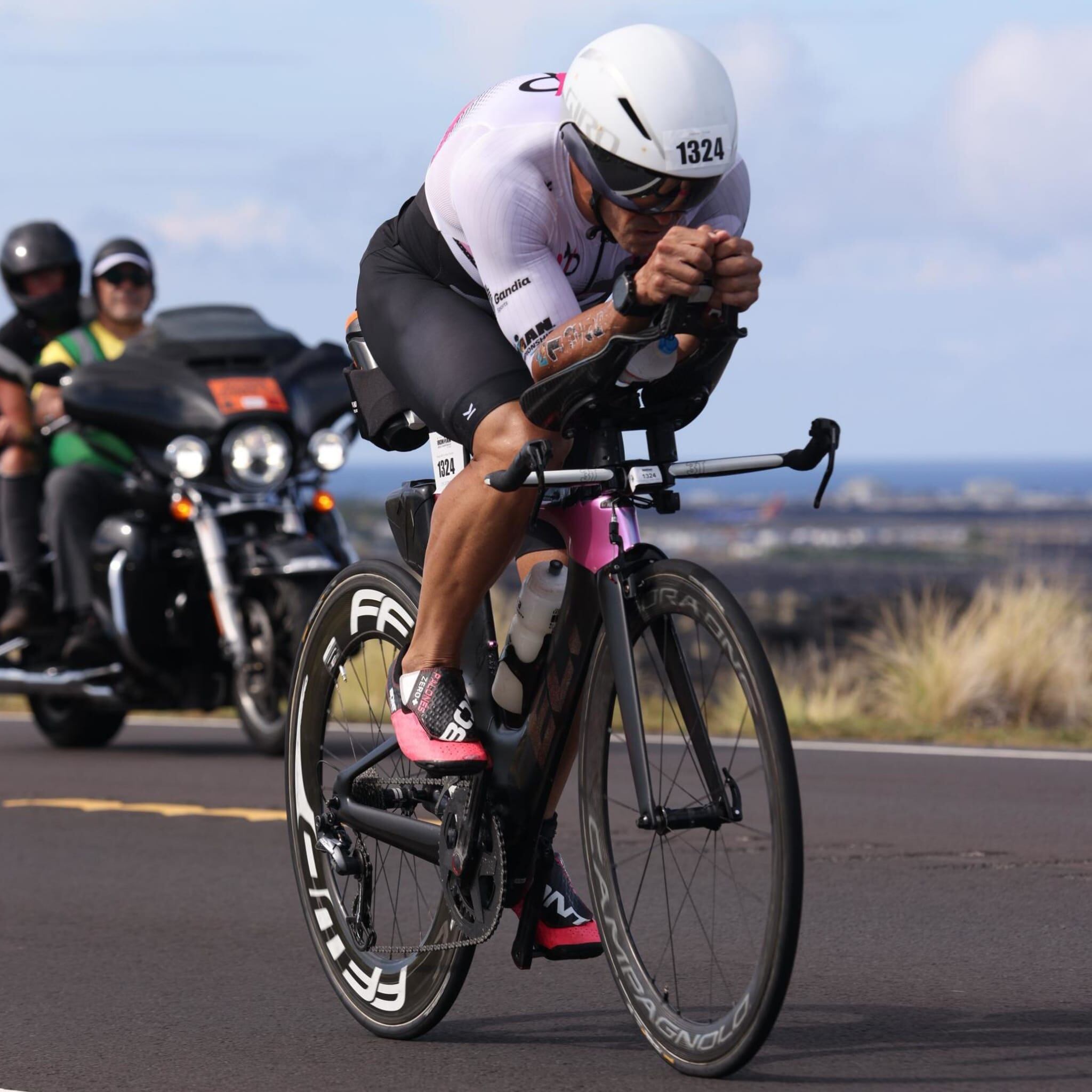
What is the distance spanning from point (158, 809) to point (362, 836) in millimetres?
4124

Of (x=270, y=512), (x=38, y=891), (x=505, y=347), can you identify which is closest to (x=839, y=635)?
(x=270, y=512)

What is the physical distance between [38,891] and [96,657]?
3925 millimetres

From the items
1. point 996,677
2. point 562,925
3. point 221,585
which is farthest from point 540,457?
point 996,677

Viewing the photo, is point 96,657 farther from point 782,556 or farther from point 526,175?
point 782,556

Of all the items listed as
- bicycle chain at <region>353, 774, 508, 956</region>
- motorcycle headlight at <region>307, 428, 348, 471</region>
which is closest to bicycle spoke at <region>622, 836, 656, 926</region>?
bicycle chain at <region>353, 774, 508, 956</region>

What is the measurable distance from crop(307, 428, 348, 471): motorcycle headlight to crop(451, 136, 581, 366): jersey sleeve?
6.62 meters

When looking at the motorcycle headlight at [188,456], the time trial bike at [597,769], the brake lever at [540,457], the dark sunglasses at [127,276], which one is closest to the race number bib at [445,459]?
the time trial bike at [597,769]

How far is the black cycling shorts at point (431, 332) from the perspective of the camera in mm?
4766

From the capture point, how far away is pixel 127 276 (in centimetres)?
1200

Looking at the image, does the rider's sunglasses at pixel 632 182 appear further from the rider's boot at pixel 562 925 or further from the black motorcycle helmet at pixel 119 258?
the black motorcycle helmet at pixel 119 258

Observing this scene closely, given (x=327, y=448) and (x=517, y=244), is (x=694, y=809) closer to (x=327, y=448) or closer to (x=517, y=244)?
(x=517, y=244)

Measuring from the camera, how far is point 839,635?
32125mm

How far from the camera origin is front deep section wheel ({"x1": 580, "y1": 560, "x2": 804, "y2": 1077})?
416 cm

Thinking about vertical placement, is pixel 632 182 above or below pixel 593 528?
above
